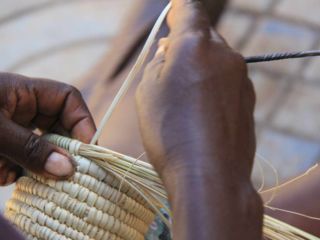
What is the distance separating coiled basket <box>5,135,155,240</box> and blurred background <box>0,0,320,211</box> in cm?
108

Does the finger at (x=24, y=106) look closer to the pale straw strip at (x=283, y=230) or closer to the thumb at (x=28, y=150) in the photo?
the thumb at (x=28, y=150)

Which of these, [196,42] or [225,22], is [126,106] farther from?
[225,22]

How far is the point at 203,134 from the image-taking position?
0.65m

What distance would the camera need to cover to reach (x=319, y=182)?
1059 mm

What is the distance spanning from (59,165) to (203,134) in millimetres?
203

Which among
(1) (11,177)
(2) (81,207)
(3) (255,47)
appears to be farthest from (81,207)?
(3) (255,47)

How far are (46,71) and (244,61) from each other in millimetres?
1525

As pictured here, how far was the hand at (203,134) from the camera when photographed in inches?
25.1

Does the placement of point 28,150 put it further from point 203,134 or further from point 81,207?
point 203,134

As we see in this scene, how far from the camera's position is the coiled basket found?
80 cm

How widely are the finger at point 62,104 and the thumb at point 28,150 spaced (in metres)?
0.08

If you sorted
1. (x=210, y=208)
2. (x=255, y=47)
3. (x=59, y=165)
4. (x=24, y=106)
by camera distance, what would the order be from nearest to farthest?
(x=210, y=208) → (x=59, y=165) → (x=24, y=106) → (x=255, y=47)

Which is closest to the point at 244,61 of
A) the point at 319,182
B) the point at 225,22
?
the point at 319,182

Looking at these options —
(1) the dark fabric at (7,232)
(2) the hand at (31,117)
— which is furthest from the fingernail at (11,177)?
(1) the dark fabric at (7,232)
